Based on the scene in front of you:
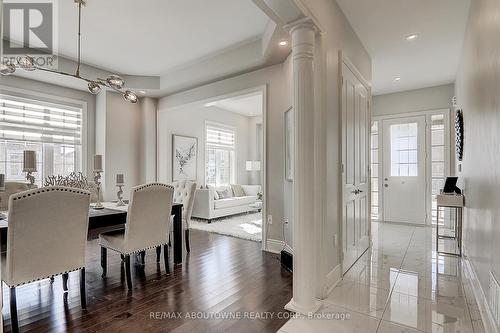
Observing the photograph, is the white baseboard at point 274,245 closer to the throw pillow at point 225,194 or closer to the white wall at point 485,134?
the white wall at point 485,134

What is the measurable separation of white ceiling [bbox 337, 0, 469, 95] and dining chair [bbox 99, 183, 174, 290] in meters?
2.69

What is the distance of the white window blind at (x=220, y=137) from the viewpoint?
25.5 ft

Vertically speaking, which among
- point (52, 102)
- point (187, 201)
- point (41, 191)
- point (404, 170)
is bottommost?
point (187, 201)

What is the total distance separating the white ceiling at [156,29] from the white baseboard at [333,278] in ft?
9.79

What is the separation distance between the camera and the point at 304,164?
235cm

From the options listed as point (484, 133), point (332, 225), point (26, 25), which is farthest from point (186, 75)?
point (484, 133)

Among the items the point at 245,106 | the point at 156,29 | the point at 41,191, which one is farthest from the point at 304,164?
the point at 245,106

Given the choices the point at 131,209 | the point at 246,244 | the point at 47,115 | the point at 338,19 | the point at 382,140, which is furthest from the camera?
the point at 382,140

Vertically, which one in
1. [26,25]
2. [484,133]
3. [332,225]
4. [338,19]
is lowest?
[332,225]

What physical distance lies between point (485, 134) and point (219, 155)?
650 centimetres

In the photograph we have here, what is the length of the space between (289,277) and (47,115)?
484 cm

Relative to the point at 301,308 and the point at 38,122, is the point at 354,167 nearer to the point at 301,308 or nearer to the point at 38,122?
the point at 301,308

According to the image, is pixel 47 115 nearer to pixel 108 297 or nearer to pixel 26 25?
pixel 26 25

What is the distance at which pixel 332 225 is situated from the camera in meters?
2.75
